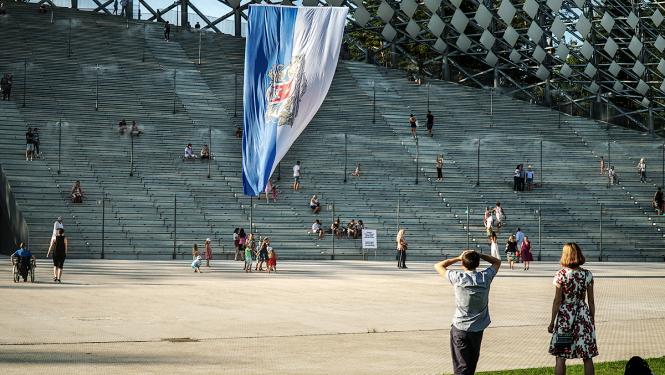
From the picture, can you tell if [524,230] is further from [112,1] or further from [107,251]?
[112,1]

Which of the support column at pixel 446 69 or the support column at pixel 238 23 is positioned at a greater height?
the support column at pixel 238 23

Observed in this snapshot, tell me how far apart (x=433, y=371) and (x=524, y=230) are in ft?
106

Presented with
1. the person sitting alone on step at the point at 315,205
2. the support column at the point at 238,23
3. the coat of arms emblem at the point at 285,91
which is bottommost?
the person sitting alone on step at the point at 315,205

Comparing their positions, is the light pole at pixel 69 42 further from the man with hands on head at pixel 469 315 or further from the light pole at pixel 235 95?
the man with hands on head at pixel 469 315

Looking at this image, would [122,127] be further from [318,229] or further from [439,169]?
[439,169]

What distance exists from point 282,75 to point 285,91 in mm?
494

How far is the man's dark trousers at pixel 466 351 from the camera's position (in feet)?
34.7

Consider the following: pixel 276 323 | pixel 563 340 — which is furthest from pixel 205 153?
pixel 563 340

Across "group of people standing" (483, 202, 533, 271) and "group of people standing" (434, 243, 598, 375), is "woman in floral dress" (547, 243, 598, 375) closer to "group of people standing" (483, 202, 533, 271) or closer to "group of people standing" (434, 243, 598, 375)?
"group of people standing" (434, 243, 598, 375)

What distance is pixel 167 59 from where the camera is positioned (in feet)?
192

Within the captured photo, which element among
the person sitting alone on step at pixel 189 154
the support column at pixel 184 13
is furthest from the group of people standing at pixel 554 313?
the support column at pixel 184 13

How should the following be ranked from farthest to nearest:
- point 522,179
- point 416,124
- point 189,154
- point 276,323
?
1. point 416,124
2. point 522,179
3. point 189,154
4. point 276,323

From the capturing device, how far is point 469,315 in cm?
1065

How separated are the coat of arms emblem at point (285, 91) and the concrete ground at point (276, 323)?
394cm
